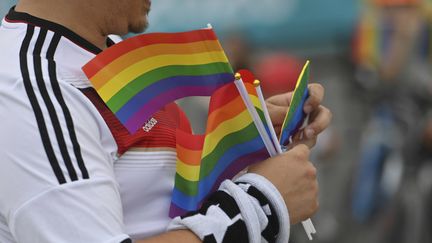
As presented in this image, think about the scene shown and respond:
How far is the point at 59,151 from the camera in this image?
5.60ft

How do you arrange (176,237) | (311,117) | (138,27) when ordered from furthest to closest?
(311,117), (138,27), (176,237)

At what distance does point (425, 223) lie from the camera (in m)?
6.04

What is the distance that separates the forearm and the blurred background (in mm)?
3693

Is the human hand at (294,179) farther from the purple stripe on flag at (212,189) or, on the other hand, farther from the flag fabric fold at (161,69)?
the flag fabric fold at (161,69)

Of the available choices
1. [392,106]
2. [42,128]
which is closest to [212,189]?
[42,128]

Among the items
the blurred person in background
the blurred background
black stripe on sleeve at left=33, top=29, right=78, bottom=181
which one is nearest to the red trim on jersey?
black stripe on sleeve at left=33, top=29, right=78, bottom=181

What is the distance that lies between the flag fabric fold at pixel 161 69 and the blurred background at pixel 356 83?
11.7 ft

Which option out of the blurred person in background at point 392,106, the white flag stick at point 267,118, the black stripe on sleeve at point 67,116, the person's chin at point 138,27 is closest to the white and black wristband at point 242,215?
the white flag stick at point 267,118

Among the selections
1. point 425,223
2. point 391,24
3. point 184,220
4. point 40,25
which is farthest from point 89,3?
point 391,24

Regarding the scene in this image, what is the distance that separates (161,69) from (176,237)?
0.36 metres

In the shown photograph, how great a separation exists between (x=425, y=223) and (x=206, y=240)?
445 cm

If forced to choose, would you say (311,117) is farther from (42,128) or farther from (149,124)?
(42,128)

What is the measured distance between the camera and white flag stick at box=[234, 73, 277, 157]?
1943 millimetres

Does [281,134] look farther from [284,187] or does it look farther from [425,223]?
[425,223]
